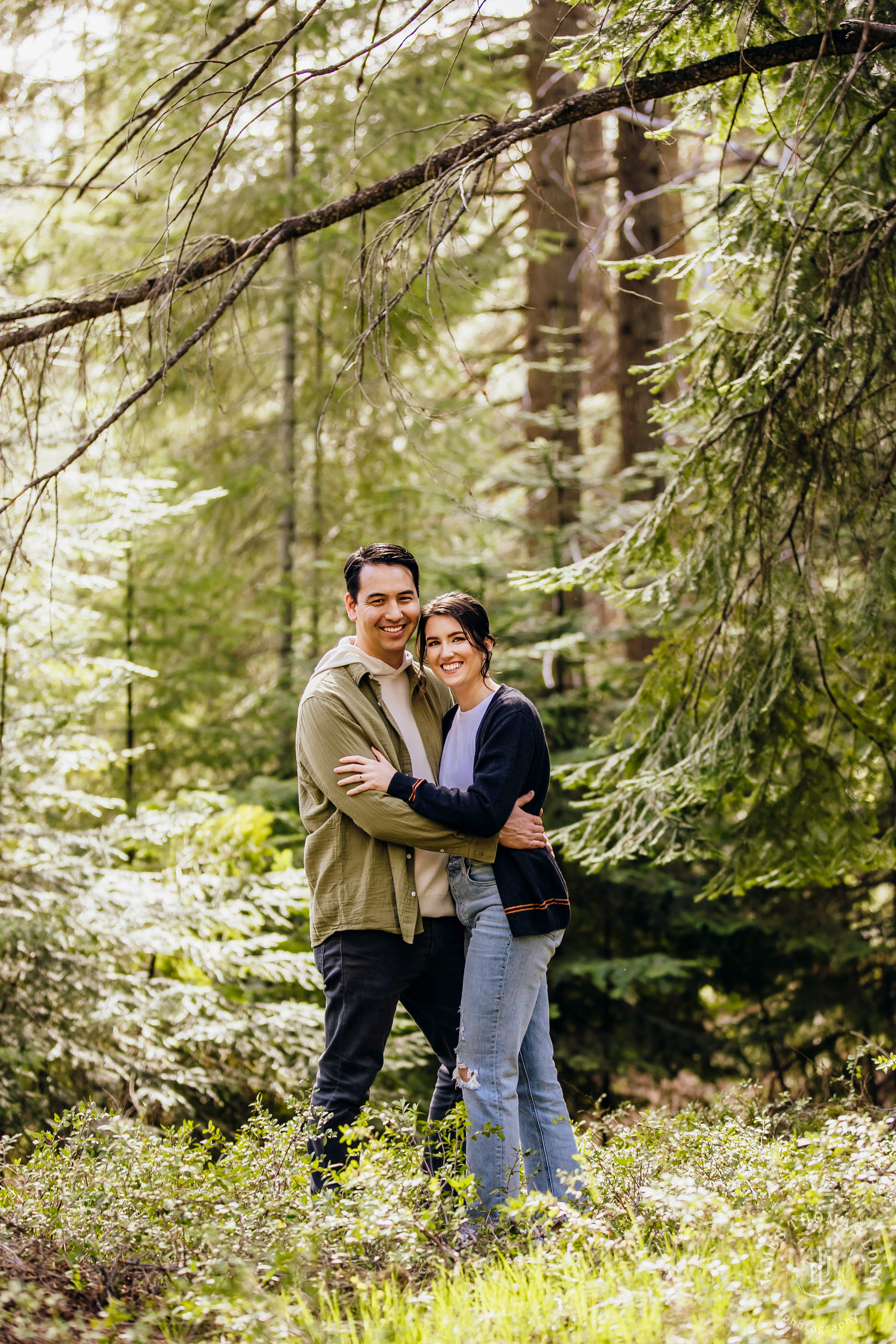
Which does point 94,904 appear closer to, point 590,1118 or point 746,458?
point 590,1118

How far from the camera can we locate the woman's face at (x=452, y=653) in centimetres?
330

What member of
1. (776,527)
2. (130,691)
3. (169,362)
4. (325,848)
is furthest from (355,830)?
(130,691)

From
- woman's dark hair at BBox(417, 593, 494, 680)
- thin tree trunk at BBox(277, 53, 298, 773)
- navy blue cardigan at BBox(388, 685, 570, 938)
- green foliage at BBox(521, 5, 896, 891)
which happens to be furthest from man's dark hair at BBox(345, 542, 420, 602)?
thin tree trunk at BBox(277, 53, 298, 773)

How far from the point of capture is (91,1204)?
3066 millimetres

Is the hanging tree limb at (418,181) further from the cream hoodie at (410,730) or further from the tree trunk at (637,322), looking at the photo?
the tree trunk at (637,322)

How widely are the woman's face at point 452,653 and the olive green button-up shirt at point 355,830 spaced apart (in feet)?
0.85

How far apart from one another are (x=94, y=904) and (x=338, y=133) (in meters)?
6.02

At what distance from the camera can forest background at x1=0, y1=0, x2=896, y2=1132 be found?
4.03m

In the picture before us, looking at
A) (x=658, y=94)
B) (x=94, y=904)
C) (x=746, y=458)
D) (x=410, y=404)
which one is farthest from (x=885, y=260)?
(x=94, y=904)

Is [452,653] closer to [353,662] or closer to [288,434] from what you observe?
[353,662]

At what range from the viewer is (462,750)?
3.38m

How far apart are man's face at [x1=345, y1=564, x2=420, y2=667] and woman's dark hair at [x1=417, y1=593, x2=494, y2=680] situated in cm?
8

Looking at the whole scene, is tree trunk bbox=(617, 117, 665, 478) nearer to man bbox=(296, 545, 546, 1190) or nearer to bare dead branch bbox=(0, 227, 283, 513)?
bare dead branch bbox=(0, 227, 283, 513)

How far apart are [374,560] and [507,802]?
92 centimetres
